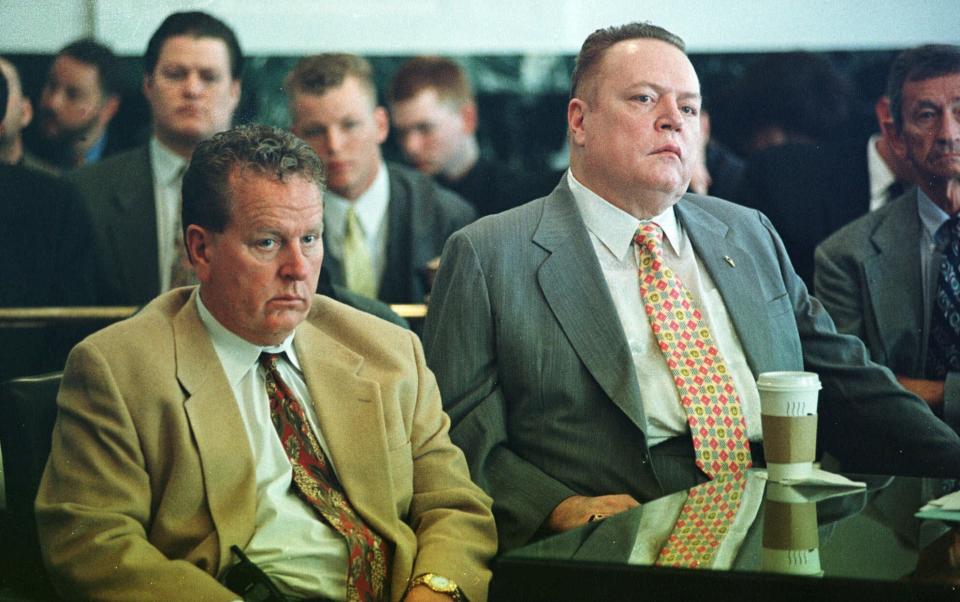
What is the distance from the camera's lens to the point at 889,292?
3311 mm

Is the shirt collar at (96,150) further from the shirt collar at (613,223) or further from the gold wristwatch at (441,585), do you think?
the gold wristwatch at (441,585)

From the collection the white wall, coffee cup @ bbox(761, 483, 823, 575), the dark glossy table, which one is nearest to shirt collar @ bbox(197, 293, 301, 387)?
the dark glossy table

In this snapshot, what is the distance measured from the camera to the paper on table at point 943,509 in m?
2.12

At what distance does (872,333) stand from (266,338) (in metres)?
1.75

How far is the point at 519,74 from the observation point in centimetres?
373

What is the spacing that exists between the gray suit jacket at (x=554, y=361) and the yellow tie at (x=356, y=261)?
37.5 inches

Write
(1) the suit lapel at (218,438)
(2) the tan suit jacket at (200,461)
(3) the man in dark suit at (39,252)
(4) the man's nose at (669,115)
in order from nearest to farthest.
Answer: (2) the tan suit jacket at (200,461), (1) the suit lapel at (218,438), (4) the man's nose at (669,115), (3) the man in dark suit at (39,252)

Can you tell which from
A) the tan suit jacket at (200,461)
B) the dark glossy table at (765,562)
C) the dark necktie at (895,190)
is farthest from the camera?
the dark necktie at (895,190)

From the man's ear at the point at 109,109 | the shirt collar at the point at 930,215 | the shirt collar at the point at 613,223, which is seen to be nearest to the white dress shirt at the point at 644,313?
the shirt collar at the point at 613,223

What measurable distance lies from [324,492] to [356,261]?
155cm

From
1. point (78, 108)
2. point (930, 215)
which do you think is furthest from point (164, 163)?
point (930, 215)

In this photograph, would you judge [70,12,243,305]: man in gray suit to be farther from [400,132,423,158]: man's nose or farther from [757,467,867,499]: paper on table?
[757,467,867,499]: paper on table

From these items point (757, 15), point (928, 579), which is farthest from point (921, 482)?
point (757, 15)

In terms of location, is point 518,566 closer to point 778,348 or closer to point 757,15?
point 778,348
